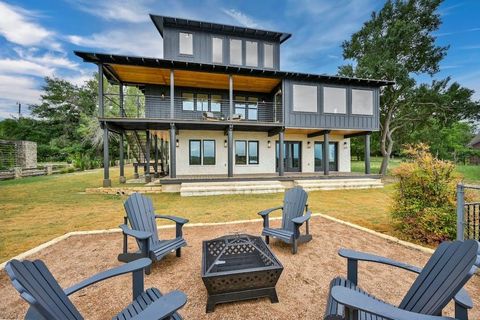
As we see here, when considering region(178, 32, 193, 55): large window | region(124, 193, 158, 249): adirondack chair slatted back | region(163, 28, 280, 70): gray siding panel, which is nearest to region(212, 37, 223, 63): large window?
region(163, 28, 280, 70): gray siding panel

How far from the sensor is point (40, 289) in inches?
51.8

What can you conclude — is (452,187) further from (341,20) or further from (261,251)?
(341,20)

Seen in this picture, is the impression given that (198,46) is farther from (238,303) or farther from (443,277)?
(443,277)

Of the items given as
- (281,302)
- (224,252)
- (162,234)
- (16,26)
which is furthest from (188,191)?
(16,26)

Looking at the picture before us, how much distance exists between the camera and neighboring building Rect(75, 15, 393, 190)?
11320 millimetres

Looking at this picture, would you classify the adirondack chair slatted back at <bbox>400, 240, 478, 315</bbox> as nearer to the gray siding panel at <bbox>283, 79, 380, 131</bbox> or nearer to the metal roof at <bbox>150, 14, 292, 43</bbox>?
the gray siding panel at <bbox>283, 79, 380, 131</bbox>

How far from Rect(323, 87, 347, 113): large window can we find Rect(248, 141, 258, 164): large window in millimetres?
4817

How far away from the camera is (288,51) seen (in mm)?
23359

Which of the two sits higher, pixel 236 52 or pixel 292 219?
pixel 236 52

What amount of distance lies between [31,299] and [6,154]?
899 inches

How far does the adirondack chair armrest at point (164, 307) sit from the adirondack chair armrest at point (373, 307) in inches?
41.1

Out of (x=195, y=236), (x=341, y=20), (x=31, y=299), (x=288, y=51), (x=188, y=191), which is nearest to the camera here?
(x=31, y=299)

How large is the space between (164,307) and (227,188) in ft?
28.6

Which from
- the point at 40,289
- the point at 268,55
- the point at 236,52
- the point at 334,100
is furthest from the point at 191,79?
the point at 40,289
